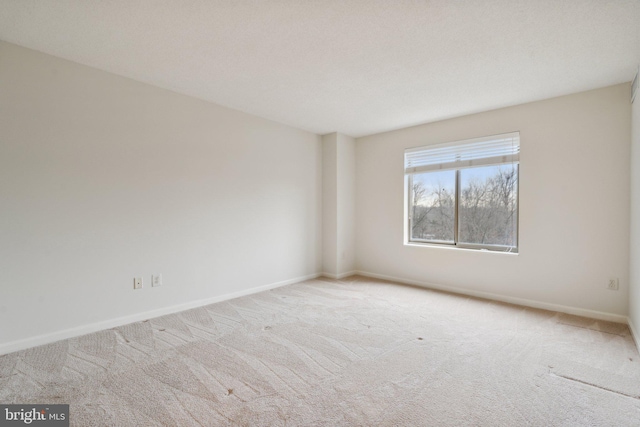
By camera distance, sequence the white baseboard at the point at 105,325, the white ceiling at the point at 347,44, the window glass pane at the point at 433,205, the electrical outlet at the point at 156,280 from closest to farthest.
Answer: the white ceiling at the point at 347,44 < the white baseboard at the point at 105,325 < the electrical outlet at the point at 156,280 < the window glass pane at the point at 433,205

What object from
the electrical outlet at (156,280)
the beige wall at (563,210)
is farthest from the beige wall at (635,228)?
the electrical outlet at (156,280)

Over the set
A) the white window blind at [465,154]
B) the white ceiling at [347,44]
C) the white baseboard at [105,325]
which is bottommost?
the white baseboard at [105,325]

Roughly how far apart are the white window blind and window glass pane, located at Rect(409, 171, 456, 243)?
183 mm

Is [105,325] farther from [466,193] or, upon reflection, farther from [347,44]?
[466,193]

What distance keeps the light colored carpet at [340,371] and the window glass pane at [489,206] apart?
1097 millimetres

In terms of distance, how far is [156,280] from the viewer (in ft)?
10.8

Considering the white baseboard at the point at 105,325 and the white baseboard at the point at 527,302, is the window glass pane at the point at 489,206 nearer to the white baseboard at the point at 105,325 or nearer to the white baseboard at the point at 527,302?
the white baseboard at the point at 527,302

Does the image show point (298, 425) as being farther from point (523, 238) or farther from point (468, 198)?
point (468, 198)

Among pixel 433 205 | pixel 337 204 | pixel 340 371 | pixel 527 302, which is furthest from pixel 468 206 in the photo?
pixel 340 371

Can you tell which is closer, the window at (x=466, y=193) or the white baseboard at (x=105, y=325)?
the white baseboard at (x=105, y=325)

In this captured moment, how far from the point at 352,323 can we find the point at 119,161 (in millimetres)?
2848

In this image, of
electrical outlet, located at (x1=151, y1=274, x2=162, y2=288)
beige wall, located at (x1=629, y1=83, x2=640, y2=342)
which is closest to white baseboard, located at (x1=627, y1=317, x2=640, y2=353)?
beige wall, located at (x1=629, y1=83, x2=640, y2=342)

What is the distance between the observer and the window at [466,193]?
3.97 metres

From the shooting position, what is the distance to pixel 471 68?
2773 millimetres
